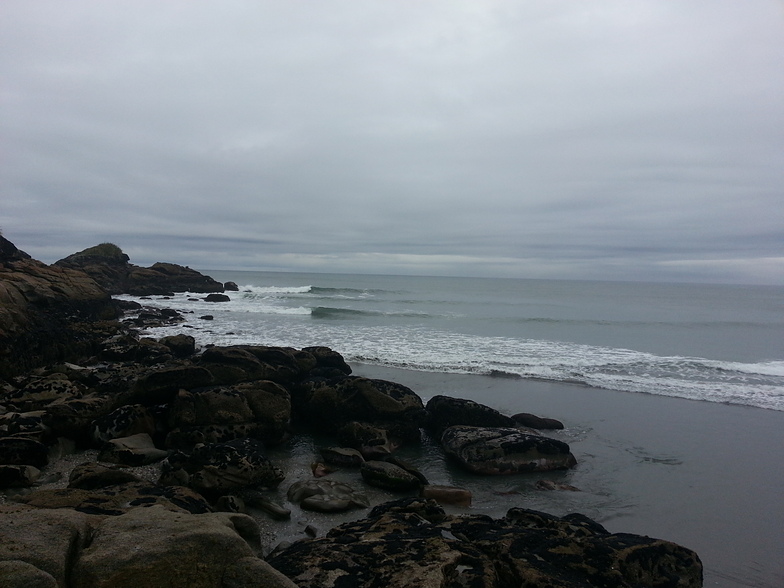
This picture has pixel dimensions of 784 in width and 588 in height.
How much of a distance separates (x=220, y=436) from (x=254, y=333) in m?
15.8

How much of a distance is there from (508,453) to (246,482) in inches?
172

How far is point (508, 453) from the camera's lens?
311 inches

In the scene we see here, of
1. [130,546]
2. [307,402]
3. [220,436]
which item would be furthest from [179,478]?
[307,402]

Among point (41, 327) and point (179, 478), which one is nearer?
point (179, 478)

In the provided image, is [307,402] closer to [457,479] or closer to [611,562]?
[457,479]

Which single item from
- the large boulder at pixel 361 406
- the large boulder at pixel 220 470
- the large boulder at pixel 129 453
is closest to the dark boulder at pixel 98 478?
the large boulder at pixel 220 470

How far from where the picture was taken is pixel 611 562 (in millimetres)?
4266

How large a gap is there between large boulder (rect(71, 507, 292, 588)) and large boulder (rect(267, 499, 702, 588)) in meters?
0.71

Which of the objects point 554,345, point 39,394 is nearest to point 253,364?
point 39,394

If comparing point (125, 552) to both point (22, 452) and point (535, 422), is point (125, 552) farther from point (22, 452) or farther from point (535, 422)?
point (535, 422)

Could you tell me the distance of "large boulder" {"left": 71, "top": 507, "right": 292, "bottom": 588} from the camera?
2.77 metres

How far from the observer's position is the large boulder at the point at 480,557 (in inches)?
146

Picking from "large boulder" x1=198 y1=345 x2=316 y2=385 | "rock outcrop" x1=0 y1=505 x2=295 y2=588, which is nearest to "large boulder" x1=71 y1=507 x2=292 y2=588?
"rock outcrop" x1=0 y1=505 x2=295 y2=588

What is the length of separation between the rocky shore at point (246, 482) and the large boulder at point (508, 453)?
0.03 meters
